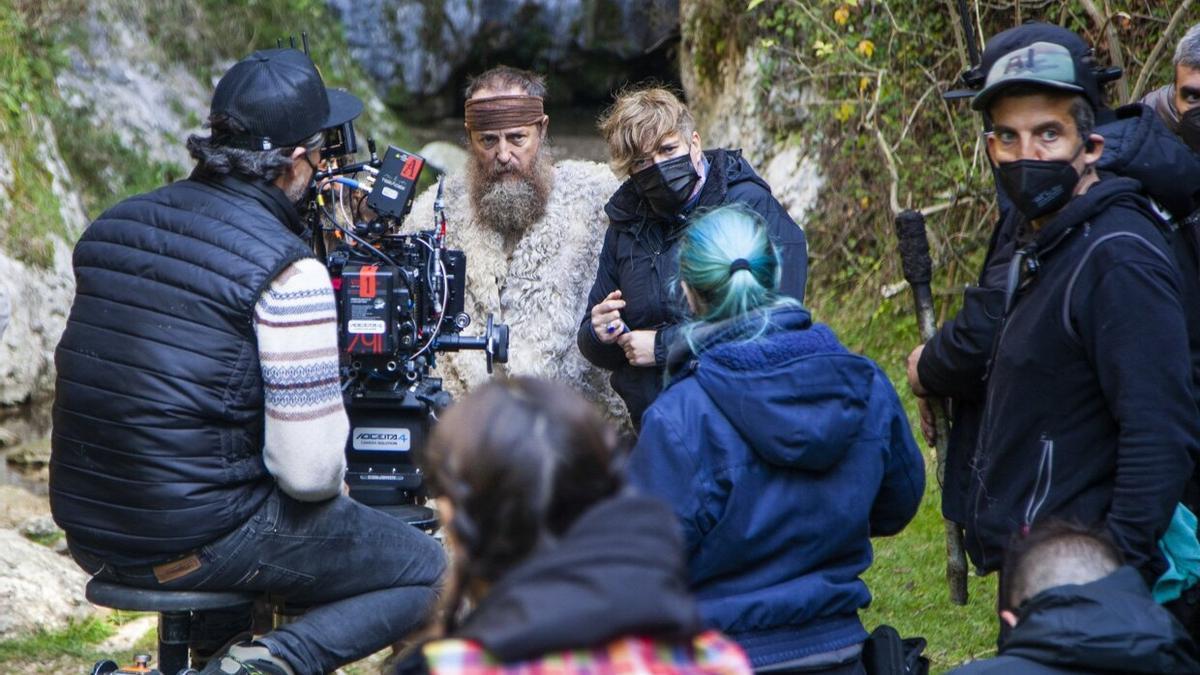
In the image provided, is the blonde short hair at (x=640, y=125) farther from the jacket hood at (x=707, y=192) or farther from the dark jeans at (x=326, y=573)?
the dark jeans at (x=326, y=573)

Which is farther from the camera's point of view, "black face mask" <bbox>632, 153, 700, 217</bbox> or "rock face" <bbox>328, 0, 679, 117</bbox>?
"rock face" <bbox>328, 0, 679, 117</bbox>

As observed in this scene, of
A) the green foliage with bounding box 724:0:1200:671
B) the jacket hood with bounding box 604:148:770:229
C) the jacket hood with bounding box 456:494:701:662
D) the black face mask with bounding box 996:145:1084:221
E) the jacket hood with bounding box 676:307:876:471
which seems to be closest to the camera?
the jacket hood with bounding box 456:494:701:662

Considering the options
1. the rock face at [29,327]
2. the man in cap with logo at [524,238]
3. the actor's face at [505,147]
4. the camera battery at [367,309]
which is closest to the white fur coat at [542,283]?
the man in cap with logo at [524,238]

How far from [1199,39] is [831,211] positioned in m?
4.26

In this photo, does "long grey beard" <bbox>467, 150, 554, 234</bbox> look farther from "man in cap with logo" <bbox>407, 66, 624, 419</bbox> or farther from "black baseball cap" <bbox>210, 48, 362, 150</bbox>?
"black baseball cap" <bbox>210, 48, 362, 150</bbox>

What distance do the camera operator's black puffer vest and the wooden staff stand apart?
1.58m

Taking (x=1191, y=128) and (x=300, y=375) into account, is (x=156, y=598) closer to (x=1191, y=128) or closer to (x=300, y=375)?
(x=300, y=375)

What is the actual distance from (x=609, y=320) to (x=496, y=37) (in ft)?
29.3

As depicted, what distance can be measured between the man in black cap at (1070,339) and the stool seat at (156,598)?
1799 mm

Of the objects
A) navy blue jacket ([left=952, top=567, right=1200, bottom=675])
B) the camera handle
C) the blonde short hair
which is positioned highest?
the blonde short hair

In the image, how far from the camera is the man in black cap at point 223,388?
9.86ft

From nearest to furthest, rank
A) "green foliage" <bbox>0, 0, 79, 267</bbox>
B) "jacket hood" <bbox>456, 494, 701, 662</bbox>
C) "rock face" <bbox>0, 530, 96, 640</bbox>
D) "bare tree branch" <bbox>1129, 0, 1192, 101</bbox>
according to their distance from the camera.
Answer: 1. "jacket hood" <bbox>456, 494, 701, 662</bbox>
2. "rock face" <bbox>0, 530, 96, 640</bbox>
3. "bare tree branch" <bbox>1129, 0, 1192, 101</bbox>
4. "green foliage" <bbox>0, 0, 79, 267</bbox>

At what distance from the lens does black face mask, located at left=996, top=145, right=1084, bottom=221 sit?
283 centimetres

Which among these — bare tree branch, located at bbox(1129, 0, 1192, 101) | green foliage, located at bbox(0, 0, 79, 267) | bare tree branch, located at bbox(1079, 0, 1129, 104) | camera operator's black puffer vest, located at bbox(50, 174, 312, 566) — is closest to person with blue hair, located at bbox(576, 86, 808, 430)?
camera operator's black puffer vest, located at bbox(50, 174, 312, 566)
